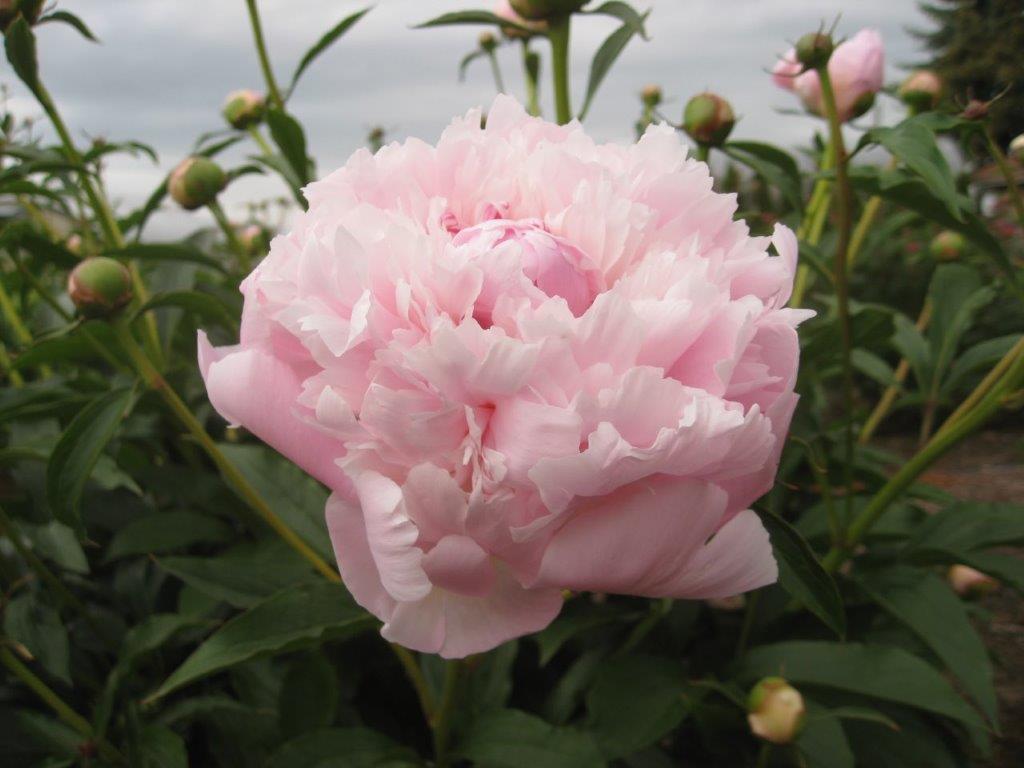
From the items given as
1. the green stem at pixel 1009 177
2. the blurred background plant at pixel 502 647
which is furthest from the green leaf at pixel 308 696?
the green stem at pixel 1009 177

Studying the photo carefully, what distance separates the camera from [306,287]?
35 centimetres

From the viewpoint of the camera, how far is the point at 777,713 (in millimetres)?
537

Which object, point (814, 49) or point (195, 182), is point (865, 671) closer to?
point (814, 49)

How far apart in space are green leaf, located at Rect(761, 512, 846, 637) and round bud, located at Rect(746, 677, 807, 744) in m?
0.14

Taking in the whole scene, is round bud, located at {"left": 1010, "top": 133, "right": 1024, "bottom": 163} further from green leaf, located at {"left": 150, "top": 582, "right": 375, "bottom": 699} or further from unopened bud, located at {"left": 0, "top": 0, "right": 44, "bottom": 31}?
unopened bud, located at {"left": 0, "top": 0, "right": 44, "bottom": 31}

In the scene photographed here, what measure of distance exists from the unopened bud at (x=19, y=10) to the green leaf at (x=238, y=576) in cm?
40

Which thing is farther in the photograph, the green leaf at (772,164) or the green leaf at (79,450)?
the green leaf at (772,164)

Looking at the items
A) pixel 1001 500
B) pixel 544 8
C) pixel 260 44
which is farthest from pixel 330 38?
pixel 1001 500

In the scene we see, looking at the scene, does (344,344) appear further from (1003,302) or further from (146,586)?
(1003,302)

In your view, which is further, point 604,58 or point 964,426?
point 604,58

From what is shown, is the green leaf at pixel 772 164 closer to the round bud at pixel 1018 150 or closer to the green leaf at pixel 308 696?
the round bud at pixel 1018 150

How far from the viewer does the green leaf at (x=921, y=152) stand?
454mm

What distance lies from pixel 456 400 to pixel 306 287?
0.26 feet

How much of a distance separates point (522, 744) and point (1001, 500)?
203cm
